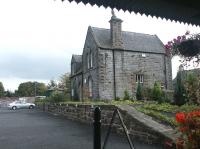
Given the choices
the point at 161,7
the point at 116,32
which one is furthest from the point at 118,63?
the point at 161,7

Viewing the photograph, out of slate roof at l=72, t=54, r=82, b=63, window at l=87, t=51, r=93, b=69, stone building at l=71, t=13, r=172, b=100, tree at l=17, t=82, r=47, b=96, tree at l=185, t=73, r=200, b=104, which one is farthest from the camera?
tree at l=17, t=82, r=47, b=96

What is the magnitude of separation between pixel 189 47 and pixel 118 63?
81.1 feet

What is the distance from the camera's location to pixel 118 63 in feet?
109

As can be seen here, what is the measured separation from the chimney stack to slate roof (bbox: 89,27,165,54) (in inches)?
23.5

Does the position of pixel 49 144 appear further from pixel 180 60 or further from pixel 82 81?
pixel 82 81

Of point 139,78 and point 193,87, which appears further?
point 139,78

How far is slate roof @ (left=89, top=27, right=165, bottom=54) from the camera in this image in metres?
33.7

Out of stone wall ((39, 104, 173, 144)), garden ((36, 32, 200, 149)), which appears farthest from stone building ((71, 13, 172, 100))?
stone wall ((39, 104, 173, 144))

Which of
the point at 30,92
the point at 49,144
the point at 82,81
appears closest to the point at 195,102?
the point at 49,144

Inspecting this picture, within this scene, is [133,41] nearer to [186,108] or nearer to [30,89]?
[186,108]

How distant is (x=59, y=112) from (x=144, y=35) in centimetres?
1733

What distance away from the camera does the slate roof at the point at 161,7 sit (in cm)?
589

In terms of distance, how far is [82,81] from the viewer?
3838cm

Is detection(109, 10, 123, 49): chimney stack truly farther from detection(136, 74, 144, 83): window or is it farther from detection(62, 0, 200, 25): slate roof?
detection(62, 0, 200, 25): slate roof
